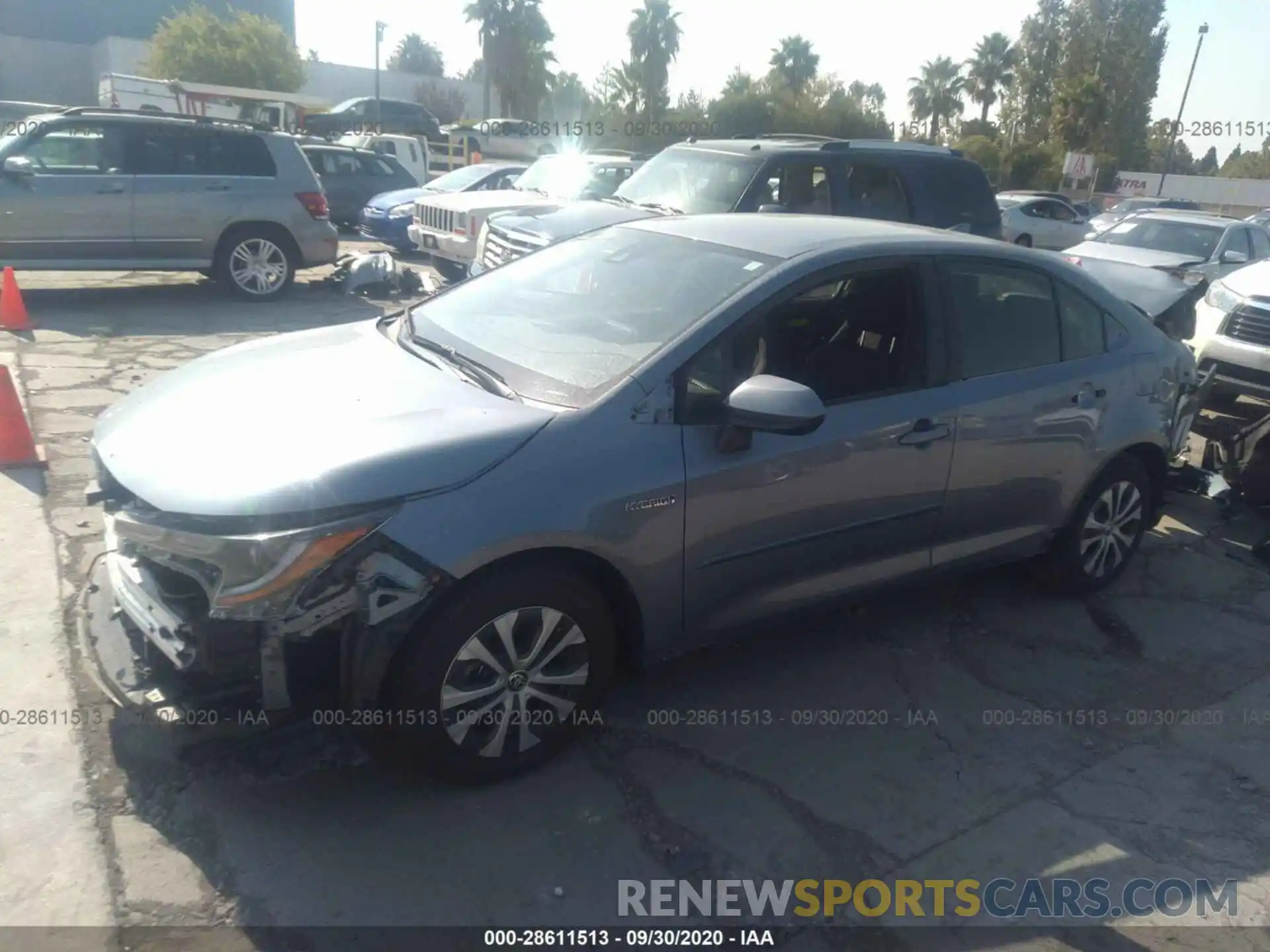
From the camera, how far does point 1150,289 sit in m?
7.14

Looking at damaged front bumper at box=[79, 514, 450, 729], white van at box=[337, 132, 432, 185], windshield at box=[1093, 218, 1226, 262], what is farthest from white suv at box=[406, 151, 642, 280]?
white van at box=[337, 132, 432, 185]

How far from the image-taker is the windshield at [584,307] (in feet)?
10.9

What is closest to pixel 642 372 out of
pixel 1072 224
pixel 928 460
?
pixel 928 460

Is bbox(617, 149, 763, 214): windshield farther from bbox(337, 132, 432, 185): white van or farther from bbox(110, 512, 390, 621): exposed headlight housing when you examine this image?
bbox(337, 132, 432, 185): white van

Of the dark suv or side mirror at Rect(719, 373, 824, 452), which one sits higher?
the dark suv

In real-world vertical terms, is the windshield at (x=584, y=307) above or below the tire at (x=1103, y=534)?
above

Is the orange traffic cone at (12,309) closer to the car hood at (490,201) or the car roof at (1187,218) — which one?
the car hood at (490,201)

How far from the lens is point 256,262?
10695 millimetres

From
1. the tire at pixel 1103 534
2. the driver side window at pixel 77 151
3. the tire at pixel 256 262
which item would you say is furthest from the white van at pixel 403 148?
the tire at pixel 1103 534

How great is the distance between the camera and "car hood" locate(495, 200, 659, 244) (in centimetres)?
823

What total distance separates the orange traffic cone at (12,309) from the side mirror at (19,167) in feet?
3.54

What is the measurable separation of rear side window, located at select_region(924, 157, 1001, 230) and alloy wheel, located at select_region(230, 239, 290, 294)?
6695 millimetres

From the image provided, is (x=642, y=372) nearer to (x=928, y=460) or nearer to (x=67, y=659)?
(x=928, y=460)

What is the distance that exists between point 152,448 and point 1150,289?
22.1 ft
